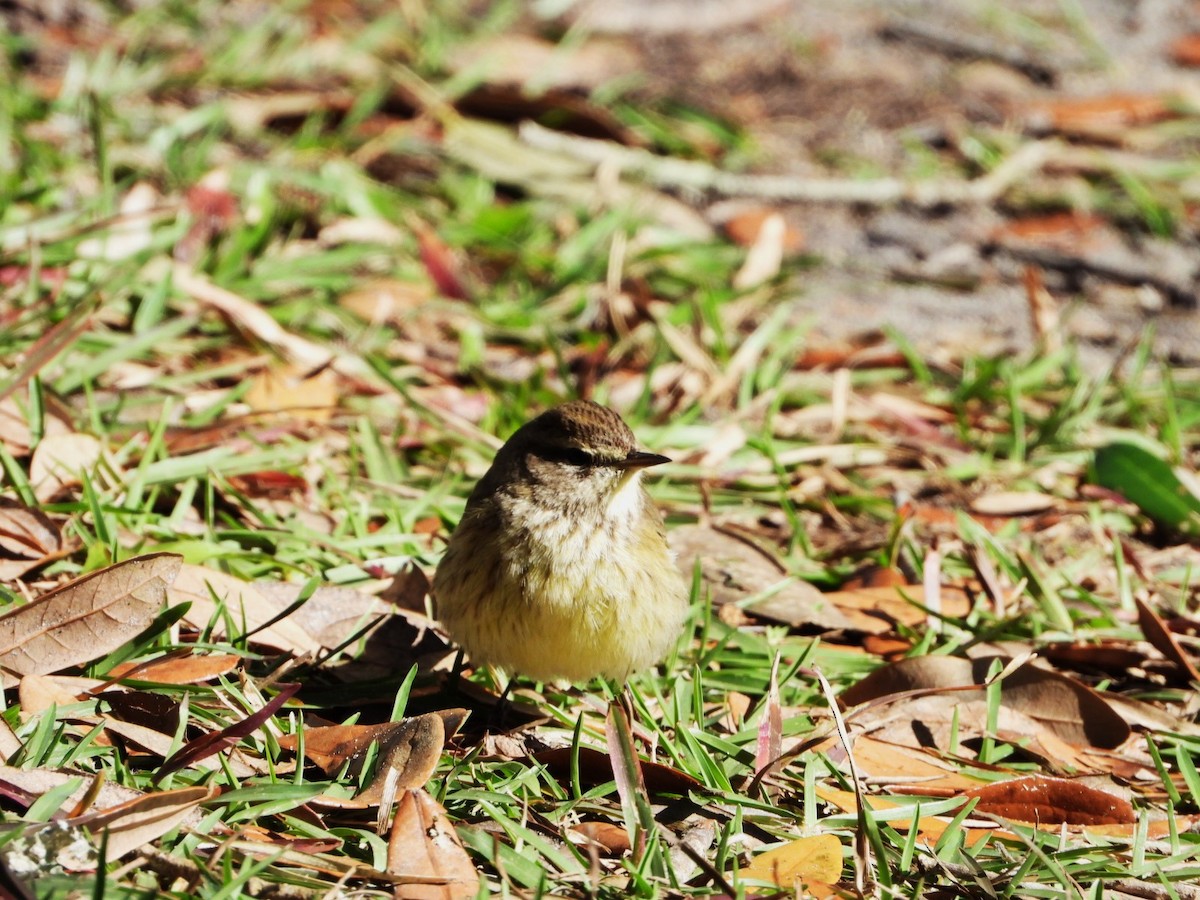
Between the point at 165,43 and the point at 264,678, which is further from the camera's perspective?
the point at 165,43

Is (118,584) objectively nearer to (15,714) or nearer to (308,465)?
(15,714)

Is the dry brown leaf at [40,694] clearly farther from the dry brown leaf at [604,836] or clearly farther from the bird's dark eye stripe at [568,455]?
the bird's dark eye stripe at [568,455]

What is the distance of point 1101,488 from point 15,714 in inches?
158

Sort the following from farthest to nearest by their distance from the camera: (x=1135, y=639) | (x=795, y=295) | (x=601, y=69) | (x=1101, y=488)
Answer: (x=601, y=69) → (x=795, y=295) → (x=1101, y=488) → (x=1135, y=639)

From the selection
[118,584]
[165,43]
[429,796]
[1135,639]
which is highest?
[165,43]

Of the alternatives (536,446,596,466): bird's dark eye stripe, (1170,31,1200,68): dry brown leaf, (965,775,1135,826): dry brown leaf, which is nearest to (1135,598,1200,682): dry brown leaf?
(965,775,1135,826): dry brown leaf

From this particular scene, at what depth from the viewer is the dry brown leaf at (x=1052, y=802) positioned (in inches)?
149

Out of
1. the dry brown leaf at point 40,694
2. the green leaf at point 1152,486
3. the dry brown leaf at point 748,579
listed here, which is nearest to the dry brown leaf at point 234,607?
the dry brown leaf at point 40,694

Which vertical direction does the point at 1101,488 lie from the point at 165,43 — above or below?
below

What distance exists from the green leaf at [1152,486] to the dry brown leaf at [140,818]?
373 cm

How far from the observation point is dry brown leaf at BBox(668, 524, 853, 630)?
472 centimetres

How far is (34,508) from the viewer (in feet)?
13.9

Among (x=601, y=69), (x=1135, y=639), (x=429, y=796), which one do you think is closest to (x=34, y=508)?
(x=429, y=796)

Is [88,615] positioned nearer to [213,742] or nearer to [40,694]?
[40,694]
